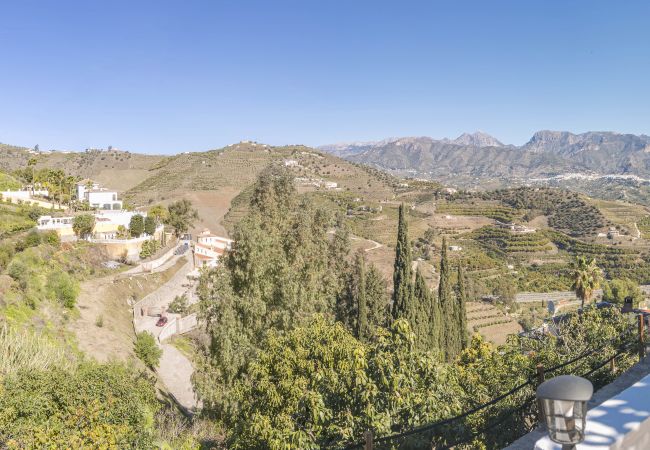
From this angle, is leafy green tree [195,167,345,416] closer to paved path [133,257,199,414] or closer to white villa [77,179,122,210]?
paved path [133,257,199,414]

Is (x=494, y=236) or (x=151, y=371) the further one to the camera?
(x=494, y=236)

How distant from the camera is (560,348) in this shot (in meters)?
13.2

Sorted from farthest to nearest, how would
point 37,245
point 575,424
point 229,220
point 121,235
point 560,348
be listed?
point 229,220 → point 121,235 → point 37,245 → point 560,348 → point 575,424

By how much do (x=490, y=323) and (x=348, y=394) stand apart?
46.4 m

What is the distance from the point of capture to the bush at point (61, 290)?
21.6m

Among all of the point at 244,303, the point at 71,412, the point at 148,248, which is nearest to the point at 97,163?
the point at 148,248

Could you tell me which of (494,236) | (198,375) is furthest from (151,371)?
(494,236)

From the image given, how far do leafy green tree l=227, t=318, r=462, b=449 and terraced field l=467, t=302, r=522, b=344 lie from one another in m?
39.3

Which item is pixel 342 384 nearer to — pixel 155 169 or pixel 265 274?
pixel 265 274

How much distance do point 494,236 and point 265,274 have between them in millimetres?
97153

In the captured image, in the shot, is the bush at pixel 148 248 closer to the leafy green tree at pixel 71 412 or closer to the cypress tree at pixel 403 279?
the cypress tree at pixel 403 279

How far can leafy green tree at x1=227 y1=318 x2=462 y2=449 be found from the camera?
698cm

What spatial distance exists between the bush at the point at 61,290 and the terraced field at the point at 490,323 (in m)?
35.0

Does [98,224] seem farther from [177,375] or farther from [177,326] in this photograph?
[177,375]
